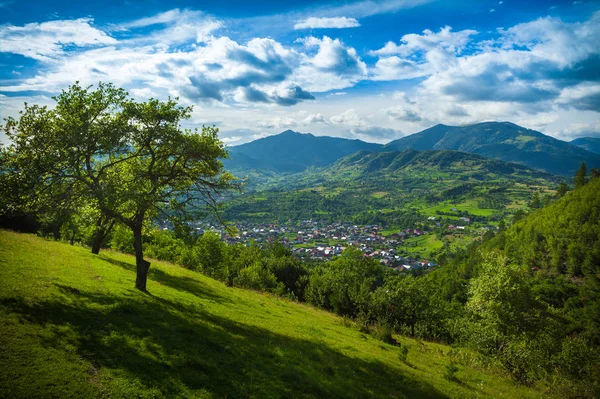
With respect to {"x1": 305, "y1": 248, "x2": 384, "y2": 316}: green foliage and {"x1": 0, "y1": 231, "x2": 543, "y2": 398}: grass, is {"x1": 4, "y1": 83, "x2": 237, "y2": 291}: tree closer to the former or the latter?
{"x1": 0, "y1": 231, "x2": 543, "y2": 398}: grass

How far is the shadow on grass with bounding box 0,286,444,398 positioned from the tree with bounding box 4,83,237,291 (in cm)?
613

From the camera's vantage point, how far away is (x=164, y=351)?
45.2 ft

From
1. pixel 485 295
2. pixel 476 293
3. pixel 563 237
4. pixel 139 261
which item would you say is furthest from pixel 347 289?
pixel 563 237

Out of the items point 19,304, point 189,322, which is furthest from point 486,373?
point 19,304

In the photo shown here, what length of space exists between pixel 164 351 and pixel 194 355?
1369mm

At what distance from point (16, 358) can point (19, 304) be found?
5061mm

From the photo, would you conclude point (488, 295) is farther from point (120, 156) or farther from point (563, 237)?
point (563, 237)

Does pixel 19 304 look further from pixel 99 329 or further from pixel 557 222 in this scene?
pixel 557 222

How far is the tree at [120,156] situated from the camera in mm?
17203

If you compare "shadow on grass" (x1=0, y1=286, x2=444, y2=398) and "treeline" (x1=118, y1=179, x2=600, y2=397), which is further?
"treeline" (x1=118, y1=179, x2=600, y2=397)

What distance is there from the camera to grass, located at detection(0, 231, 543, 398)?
431 inches

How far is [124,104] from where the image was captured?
20.1 meters

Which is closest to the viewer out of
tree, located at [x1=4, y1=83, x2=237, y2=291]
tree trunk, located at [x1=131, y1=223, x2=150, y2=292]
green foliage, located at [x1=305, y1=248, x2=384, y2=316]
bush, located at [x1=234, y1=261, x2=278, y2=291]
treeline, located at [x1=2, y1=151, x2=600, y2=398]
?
tree, located at [x1=4, y1=83, x2=237, y2=291]

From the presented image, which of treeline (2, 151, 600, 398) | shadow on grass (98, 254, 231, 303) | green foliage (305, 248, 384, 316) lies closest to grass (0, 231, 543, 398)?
shadow on grass (98, 254, 231, 303)
